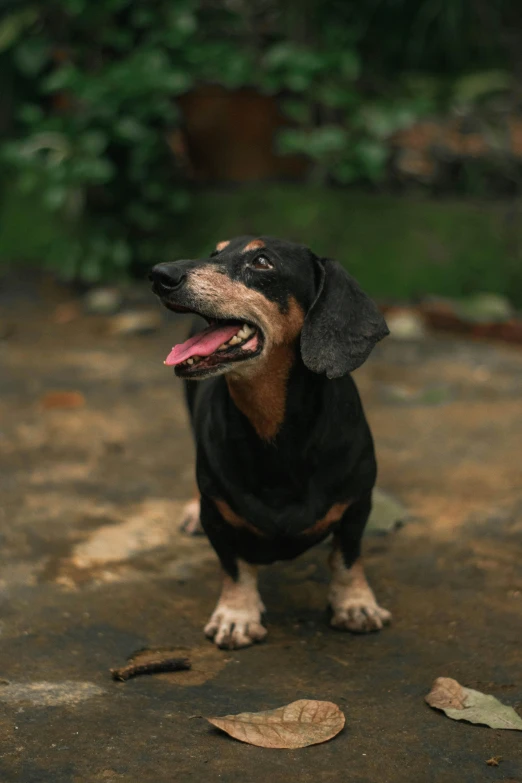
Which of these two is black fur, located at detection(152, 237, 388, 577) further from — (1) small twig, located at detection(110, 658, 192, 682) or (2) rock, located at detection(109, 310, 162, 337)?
(2) rock, located at detection(109, 310, 162, 337)

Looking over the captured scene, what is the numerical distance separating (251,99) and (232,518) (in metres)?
5.12

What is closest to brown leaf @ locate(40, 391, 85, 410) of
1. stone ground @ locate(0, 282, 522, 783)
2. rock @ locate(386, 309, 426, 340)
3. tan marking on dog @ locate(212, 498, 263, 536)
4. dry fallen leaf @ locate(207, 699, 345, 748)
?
stone ground @ locate(0, 282, 522, 783)

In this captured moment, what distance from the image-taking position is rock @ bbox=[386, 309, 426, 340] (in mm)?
6223

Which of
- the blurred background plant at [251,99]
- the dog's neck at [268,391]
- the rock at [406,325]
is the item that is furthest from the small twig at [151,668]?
the blurred background plant at [251,99]

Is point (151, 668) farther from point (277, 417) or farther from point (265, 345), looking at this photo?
point (265, 345)

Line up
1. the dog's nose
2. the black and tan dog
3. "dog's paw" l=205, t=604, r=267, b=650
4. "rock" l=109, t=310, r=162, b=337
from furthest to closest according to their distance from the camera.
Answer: "rock" l=109, t=310, r=162, b=337 < "dog's paw" l=205, t=604, r=267, b=650 < the black and tan dog < the dog's nose

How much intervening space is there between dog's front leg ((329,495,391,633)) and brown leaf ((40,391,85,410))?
239 centimetres

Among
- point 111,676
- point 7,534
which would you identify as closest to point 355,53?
point 7,534

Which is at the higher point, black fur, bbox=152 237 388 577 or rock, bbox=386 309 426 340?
black fur, bbox=152 237 388 577

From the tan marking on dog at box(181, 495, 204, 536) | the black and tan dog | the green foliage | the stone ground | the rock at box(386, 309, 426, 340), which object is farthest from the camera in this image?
the green foliage

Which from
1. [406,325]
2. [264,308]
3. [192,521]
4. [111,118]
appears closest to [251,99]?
[111,118]

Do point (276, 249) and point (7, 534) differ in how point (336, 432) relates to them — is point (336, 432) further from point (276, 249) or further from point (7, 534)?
point (7, 534)

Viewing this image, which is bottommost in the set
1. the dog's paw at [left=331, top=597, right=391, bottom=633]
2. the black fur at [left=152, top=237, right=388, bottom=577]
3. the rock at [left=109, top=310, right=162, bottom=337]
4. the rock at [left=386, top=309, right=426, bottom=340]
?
the rock at [left=109, top=310, right=162, bottom=337]

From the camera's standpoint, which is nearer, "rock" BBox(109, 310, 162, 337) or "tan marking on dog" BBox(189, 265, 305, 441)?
"tan marking on dog" BBox(189, 265, 305, 441)
